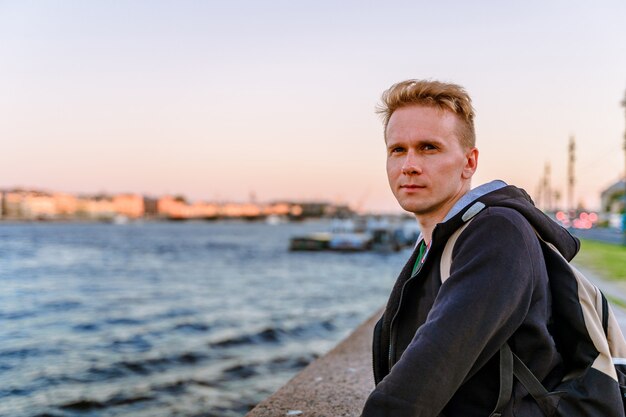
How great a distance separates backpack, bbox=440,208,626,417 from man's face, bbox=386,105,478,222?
27cm

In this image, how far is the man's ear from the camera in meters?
2.22

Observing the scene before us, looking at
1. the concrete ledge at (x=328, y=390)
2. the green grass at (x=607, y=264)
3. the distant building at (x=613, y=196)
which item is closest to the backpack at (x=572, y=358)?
the concrete ledge at (x=328, y=390)

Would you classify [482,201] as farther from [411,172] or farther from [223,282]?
[223,282]

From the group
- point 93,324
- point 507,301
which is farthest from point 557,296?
point 93,324

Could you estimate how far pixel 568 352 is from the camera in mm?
1989

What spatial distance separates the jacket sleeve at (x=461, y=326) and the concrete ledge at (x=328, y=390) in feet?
8.33

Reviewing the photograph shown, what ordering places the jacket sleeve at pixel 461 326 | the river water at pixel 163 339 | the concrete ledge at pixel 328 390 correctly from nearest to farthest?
the jacket sleeve at pixel 461 326 → the concrete ledge at pixel 328 390 → the river water at pixel 163 339

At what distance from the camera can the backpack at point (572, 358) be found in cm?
190

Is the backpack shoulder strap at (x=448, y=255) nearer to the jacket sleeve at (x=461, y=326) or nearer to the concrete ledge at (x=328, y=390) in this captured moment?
the jacket sleeve at (x=461, y=326)

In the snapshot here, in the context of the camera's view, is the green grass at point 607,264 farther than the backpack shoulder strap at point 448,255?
Yes

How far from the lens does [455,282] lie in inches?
70.3

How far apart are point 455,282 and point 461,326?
0.45 ft

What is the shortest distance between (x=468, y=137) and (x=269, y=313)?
20857mm

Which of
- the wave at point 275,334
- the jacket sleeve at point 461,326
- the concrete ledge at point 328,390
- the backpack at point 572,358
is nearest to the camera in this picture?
the jacket sleeve at point 461,326
